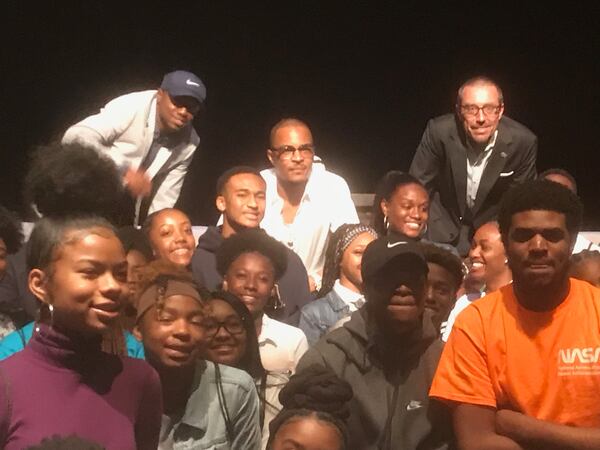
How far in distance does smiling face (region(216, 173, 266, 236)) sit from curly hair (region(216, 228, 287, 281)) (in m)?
0.45

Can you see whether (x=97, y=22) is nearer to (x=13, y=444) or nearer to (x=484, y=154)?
(x=484, y=154)

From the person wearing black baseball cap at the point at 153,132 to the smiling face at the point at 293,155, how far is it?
0.46 m

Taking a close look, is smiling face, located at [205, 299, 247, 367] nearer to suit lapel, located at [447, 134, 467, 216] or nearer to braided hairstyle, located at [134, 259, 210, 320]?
braided hairstyle, located at [134, 259, 210, 320]

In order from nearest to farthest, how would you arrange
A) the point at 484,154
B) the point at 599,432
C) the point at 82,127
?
the point at 599,432 < the point at 82,127 < the point at 484,154

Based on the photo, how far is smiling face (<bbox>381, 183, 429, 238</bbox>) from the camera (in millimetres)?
6508

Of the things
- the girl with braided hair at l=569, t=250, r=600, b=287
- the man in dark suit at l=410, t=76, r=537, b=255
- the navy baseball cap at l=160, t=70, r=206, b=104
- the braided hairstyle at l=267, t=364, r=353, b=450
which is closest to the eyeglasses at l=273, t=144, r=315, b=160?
the navy baseball cap at l=160, t=70, r=206, b=104

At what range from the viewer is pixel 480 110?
6852mm

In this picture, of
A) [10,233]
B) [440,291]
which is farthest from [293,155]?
[10,233]

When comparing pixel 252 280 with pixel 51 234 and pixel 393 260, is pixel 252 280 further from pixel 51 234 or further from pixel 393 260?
pixel 51 234

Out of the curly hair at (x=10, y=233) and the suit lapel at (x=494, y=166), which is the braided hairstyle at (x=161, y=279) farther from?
the suit lapel at (x=494, y=166)

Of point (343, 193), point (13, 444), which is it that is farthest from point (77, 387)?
point (343, 193)

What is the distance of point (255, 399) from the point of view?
183 inches

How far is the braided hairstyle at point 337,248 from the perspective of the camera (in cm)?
619

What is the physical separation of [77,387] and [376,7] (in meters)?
5.95
